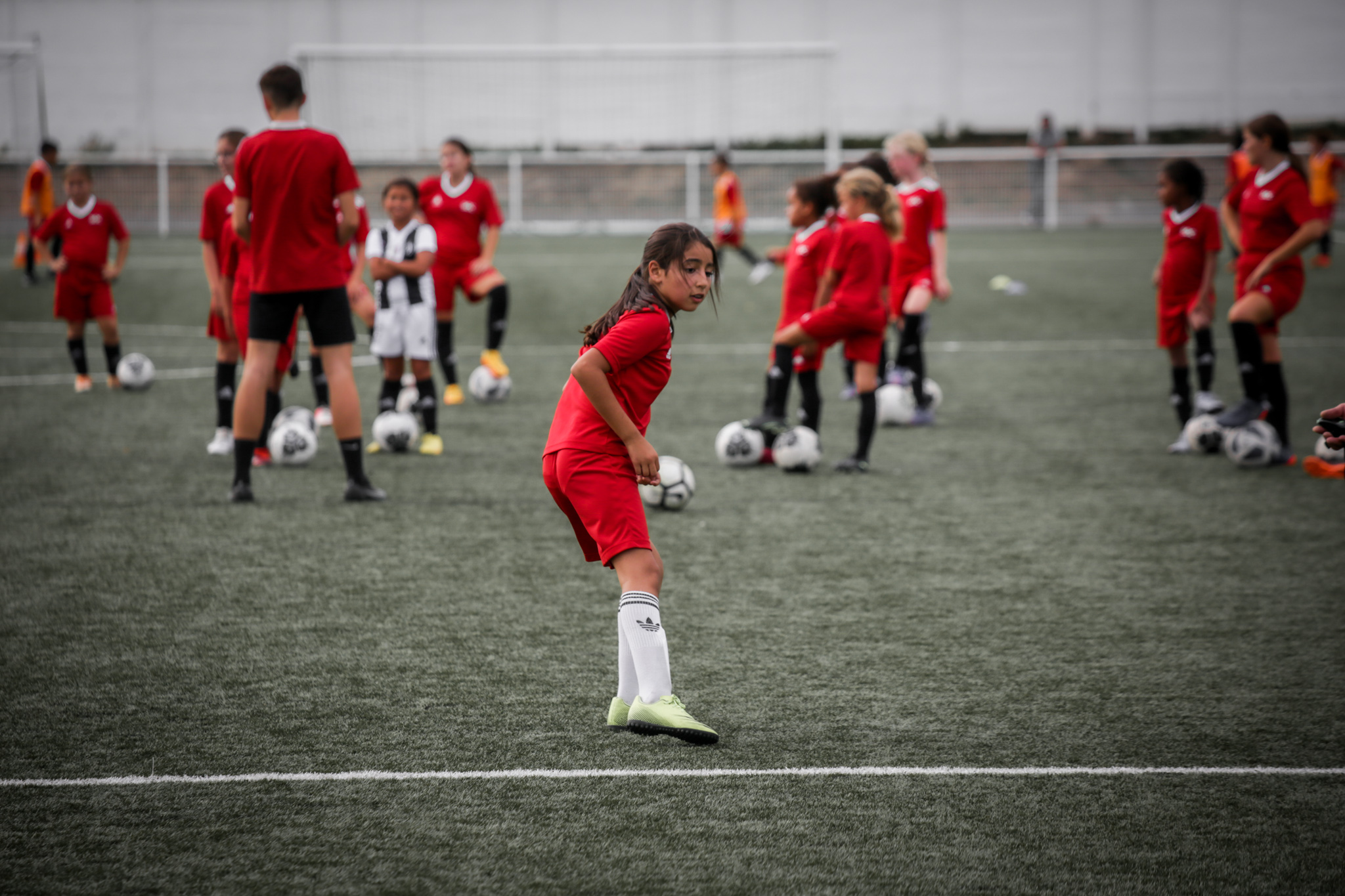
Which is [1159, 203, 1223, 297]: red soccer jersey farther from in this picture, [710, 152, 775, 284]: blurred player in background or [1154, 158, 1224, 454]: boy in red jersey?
[710, 152, 775, 284]: blurred player in background

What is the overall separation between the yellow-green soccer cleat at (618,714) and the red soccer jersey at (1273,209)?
18.9 ft

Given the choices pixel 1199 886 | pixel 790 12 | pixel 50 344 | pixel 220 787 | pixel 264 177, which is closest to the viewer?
pixel 1199 886

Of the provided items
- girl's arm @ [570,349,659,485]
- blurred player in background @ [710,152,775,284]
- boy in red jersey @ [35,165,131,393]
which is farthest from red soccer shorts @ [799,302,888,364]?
Result: blurred player in background @ [710,152,775,284]

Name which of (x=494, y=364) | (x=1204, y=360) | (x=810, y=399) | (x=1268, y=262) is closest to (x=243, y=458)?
(x=810, y=399)

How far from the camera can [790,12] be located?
33.8 m

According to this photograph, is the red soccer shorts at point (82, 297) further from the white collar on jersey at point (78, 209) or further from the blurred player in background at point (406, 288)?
the blurred player in background at point (406, 288)

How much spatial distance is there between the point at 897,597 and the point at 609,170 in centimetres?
2234

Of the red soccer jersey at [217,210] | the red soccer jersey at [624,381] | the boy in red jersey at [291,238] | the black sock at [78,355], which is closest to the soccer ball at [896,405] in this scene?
the boy in red jersey at [291,238]

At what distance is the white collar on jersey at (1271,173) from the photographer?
7414 millimetres

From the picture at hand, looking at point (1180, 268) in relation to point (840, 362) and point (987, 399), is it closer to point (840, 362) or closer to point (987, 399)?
point (987, 399)

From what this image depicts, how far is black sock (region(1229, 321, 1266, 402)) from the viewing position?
25.2ft

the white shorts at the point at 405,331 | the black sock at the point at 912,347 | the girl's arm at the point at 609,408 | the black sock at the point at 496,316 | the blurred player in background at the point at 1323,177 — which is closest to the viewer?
the girl's arm at the point at 609,408

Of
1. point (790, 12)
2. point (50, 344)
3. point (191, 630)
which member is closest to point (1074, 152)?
point (790, 12)

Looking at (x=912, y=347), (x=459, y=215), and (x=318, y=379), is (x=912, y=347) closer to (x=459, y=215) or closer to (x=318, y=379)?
(x=459, y=215)
